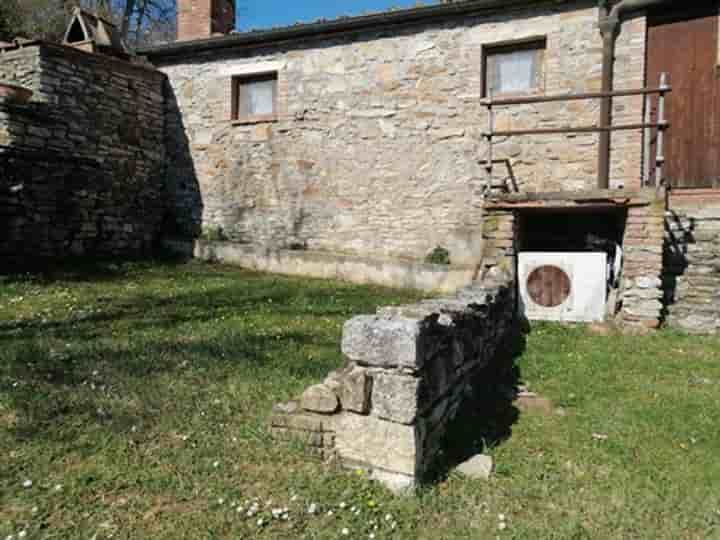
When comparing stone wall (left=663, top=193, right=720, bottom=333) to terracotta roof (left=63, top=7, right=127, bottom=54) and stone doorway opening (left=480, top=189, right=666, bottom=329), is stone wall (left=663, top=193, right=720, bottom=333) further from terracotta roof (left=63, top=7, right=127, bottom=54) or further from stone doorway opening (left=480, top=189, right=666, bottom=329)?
terracotta roof (left=63, top=7, right=127, bottom=54)

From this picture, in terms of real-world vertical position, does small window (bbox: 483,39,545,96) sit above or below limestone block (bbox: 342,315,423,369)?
above

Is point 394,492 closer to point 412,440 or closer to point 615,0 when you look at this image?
point 412,440

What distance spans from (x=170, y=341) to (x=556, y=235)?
5.63 metres

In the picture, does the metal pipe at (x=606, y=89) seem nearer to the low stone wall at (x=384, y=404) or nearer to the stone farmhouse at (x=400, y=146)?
the stone farmhouse at (x=400, y=146)

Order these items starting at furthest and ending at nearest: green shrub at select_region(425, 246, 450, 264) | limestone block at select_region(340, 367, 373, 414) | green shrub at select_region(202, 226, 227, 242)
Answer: green shrub at select_region(202, 226, 227, 242)
green shrub at select_region(425, 246, 450, 264)
limestone block at select_region(340, 367, 373, 414)

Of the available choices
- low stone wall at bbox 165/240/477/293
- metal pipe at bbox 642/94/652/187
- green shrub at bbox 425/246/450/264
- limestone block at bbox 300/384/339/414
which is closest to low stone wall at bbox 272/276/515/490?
limestone block at bbox 300/384/339/414

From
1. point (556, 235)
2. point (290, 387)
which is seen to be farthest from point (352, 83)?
point (290, 387)

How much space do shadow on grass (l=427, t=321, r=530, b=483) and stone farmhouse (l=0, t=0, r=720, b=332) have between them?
2.24 metres

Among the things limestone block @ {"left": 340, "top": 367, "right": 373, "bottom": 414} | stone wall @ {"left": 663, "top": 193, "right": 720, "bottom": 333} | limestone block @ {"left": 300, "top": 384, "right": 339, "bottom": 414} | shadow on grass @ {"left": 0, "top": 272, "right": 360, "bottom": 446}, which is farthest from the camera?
stone wall @ {"left": 663, "top": 193, "right": 720, "bottom": 333}

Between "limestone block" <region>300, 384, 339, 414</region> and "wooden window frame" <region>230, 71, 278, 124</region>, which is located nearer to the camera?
"limestone block" <region>300, 384, 339, 414</region>

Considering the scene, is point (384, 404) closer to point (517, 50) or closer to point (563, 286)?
point (563, 286)

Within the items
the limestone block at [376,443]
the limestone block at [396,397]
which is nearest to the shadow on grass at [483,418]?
the limestone block at [376,443]

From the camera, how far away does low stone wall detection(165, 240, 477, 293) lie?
7785 mm

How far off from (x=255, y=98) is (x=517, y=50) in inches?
188
